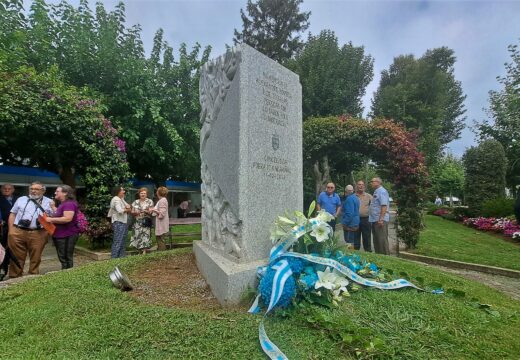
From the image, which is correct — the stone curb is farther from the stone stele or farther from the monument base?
the monument base

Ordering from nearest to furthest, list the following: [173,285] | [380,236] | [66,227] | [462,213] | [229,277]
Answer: [229,277] → [173,285] → [66,227] → [380,236] → [462,213]

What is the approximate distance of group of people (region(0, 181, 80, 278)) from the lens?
19.6 ft

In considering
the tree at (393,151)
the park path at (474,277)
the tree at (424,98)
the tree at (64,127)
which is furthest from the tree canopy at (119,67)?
the tree at (424,98)

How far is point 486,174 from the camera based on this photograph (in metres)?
18.3

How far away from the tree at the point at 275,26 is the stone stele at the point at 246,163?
24365 mm

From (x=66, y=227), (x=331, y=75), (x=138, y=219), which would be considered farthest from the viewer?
(x=331, y=75)

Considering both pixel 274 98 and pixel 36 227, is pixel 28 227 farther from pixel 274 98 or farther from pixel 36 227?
pixel 274 98

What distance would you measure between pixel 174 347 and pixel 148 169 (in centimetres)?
1655

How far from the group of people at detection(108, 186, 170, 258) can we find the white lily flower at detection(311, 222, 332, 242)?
5.03 metres

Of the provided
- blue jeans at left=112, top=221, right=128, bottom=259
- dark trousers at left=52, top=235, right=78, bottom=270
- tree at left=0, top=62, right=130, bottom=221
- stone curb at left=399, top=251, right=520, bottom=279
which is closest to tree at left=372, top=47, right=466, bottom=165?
stone curb at left=399, top=251, right=520, bottom=279

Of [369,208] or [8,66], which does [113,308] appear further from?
[8,66]

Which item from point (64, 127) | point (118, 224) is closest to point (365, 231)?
point (118, 224)

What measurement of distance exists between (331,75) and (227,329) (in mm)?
19434

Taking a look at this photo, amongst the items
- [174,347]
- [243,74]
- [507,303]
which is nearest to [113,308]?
[174,347]
